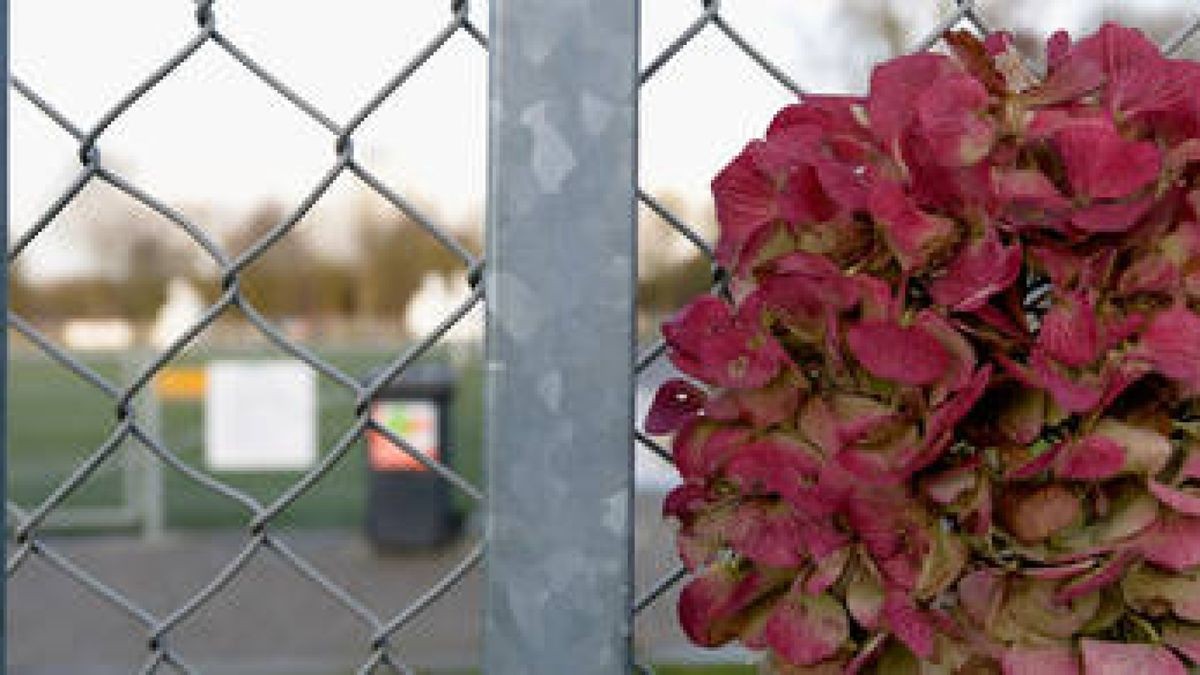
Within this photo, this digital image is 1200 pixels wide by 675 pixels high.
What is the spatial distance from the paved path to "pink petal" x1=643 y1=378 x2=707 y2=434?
2.63 m

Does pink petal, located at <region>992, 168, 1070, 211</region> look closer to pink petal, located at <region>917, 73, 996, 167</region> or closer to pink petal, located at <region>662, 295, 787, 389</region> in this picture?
pink petal, located at <region>917, 73, 996, 167</region>

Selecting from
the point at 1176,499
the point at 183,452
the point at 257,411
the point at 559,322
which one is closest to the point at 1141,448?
the point at 1176,499

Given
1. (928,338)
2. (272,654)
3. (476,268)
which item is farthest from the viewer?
(272,654)

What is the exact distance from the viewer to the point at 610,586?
0.66 meters

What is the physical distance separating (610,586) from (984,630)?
0.18m

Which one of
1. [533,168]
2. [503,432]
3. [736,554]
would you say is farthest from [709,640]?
[533,168]

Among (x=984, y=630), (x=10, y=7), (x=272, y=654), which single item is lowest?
(x=272, y=654)

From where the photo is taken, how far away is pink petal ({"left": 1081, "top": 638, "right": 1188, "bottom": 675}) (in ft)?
1.85

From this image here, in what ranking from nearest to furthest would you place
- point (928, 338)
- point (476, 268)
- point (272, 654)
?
point (928, 338)
point (476, 268)
point (272, 654)

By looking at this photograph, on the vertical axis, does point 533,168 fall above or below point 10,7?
below

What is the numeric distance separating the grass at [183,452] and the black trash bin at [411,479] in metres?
0.85

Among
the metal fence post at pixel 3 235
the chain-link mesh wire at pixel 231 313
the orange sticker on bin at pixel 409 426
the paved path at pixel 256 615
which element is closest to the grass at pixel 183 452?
the paved path at pixel 256 615

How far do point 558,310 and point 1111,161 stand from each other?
0.85 ft

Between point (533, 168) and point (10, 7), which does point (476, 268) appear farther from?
point (10, 7)
